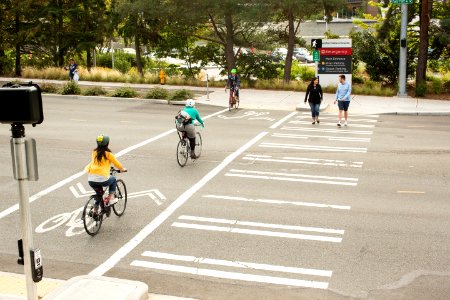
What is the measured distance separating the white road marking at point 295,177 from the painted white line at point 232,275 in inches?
213

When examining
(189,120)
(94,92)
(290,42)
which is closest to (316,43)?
(290,42)

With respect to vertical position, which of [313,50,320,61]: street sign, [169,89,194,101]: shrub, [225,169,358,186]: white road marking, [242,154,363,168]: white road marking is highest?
[313,50,320,61]: street sign

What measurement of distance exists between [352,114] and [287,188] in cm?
1198

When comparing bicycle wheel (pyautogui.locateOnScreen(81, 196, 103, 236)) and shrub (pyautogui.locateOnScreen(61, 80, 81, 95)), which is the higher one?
shrub (pyautogui.locateOnScreen(61, 80, 81, 95))

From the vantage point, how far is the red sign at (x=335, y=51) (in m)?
29.7

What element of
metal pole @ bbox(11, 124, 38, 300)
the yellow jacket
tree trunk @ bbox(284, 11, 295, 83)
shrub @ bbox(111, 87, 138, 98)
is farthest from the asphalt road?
tree trunk @ bbox(284, 11, 295, 83)

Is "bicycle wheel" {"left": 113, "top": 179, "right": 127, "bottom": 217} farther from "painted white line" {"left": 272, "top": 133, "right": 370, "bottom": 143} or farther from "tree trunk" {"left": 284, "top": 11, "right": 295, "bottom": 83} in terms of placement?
"tree trunk" {"left": 284, "top": 11, "right": 295, "bottom": 83}

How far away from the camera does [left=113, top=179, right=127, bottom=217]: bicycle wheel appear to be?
446 inches

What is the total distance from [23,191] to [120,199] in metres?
4.71

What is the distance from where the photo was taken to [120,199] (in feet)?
37.6

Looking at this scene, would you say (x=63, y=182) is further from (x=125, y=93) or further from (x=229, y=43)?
(x=229, y=43)

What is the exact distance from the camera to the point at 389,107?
2591 centimetres

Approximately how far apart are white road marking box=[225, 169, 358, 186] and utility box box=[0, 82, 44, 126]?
8.31 m

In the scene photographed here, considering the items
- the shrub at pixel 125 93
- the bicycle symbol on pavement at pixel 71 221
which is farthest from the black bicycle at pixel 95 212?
the shrub at pixel 125 93
